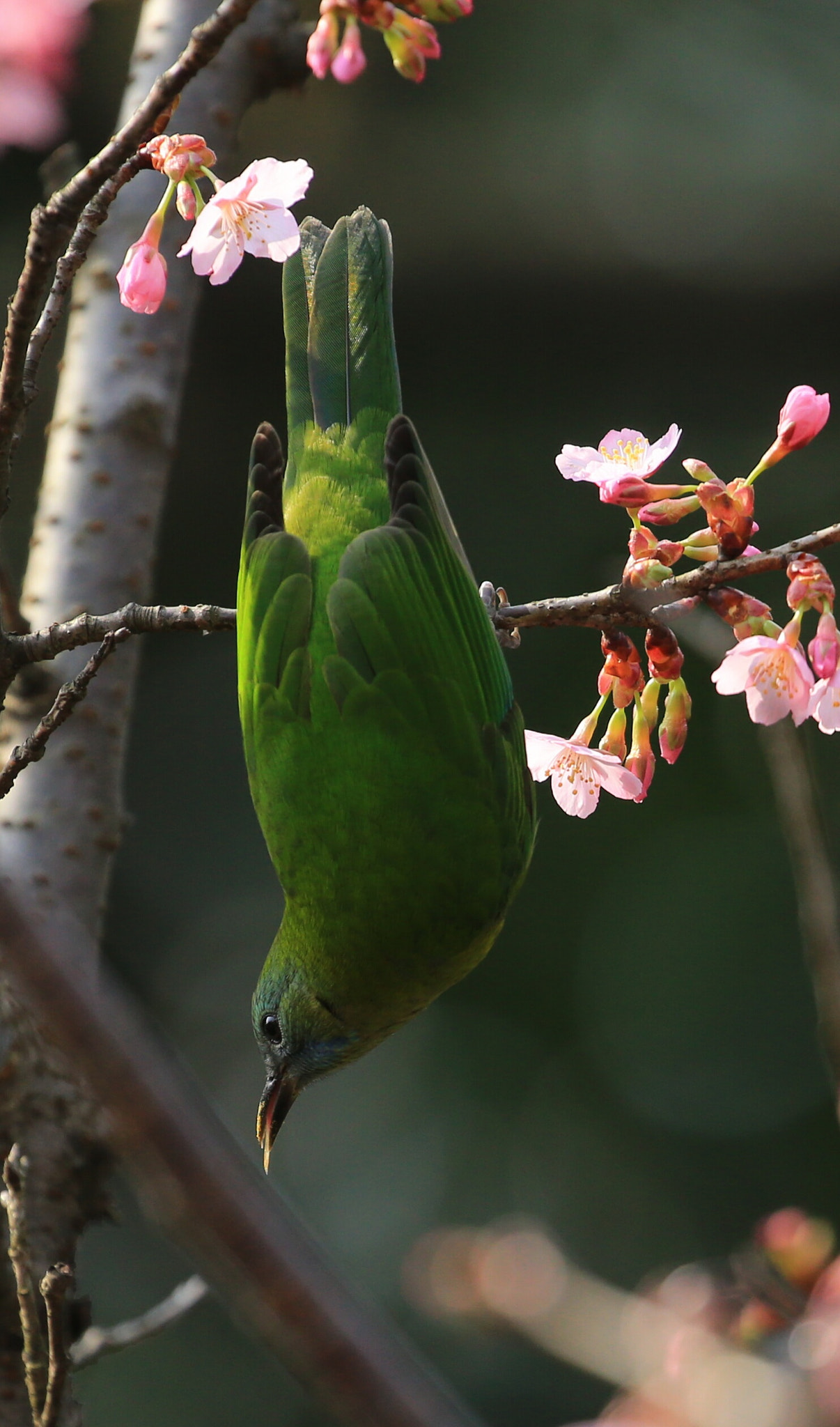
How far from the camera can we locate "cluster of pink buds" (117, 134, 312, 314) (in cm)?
139

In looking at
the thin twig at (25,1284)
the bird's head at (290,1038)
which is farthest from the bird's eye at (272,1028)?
the thin twig at (25,1284)

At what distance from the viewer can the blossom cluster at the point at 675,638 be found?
4.40ft

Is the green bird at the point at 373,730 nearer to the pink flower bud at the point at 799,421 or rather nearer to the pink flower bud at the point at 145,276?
the pink flower bud at the point at 145,276

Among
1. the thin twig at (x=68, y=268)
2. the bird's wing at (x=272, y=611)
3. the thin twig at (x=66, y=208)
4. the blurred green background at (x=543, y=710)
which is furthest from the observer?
the blurred green background at (x=543, y=710)

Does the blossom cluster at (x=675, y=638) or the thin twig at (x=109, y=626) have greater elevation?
the thin twig at (x=109, y=626)

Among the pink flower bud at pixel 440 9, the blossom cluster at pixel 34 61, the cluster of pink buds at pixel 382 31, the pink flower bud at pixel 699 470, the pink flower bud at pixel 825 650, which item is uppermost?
the blossom cluster at pixel 34 61

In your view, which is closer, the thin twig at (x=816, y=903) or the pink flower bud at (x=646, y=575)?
the thin twig at (x=816, y=903)

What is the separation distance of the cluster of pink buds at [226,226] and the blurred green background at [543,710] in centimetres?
371

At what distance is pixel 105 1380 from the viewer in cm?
535

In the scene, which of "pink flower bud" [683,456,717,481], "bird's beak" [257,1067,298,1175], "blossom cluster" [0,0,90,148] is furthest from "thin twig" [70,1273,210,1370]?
"blossom cluster" [0,0,90,148]

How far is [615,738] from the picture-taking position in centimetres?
162

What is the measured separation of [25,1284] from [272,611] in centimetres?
83

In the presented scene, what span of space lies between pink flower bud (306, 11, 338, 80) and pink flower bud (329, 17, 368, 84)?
10 millimetres

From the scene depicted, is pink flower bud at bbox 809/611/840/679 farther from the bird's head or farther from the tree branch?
the tree branch
